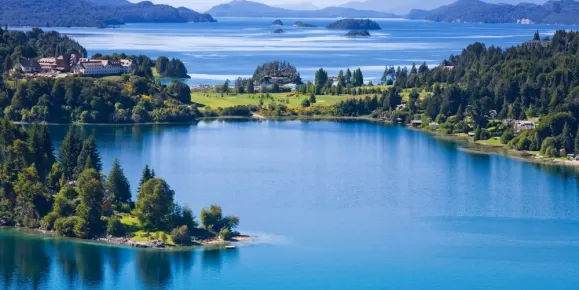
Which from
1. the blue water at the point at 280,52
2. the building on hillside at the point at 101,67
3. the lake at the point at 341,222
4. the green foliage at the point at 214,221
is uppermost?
the building on hillside at the point at 101,67

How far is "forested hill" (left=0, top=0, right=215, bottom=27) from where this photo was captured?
127 meters

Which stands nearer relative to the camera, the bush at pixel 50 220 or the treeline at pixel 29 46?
the bush at pixel 50 220

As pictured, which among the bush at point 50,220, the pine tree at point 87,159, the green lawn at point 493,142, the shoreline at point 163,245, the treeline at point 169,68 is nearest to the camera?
the shoreline at point 163,245

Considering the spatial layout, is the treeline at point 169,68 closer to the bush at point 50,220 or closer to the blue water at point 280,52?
the blue water at point 280,52

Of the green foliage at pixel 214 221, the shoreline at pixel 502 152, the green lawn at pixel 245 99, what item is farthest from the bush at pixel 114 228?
the green lawn at pixel 245 99

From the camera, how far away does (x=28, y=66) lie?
4894 centimetres

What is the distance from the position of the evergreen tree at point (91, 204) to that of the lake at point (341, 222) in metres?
0.65

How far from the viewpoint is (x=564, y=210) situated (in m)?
27.6

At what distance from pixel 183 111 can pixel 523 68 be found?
598 inches

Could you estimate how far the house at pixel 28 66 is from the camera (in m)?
48.6

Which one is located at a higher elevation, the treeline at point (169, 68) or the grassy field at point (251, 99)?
the treeline at point (169, 68)

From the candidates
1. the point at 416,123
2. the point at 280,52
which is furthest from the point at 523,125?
the point at 280,52

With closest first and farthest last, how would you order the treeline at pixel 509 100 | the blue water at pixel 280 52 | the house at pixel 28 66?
the treeline at pixel 509 100, the house at pixel 28 66, the blue water at pixel 280 52

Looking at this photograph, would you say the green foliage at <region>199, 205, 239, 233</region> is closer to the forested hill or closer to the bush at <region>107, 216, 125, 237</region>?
the bush at <region>107, 216, 125, 237</region>
